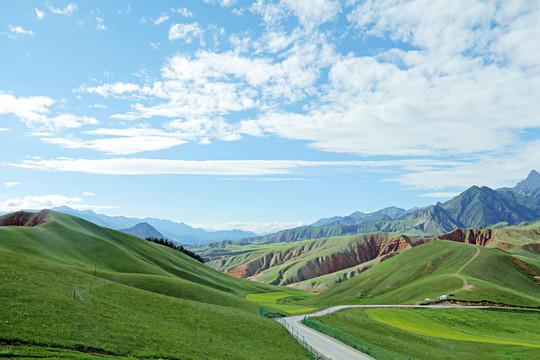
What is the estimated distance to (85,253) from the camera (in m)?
99.1

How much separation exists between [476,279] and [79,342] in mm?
153252

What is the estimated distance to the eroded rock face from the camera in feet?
413

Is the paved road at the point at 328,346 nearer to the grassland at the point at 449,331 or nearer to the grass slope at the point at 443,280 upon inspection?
the grassland at the point at 449,331

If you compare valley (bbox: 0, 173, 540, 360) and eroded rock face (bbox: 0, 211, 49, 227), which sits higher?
eroded rock face (bbox: 0, 211, 49, 227)

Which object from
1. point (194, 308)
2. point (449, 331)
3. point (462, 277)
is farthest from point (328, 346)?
point (462, 277)

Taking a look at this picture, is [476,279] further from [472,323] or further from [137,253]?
[137,253]

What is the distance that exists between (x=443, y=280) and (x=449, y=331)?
186ft

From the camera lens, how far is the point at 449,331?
8650 centimetres

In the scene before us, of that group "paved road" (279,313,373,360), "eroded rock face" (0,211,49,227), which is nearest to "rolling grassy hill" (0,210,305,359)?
"paved road" (279,313,373,360)

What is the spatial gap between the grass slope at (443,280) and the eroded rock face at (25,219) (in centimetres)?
12846

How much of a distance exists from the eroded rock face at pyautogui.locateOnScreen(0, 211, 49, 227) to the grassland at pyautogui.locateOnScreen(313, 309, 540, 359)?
11410 centimetres

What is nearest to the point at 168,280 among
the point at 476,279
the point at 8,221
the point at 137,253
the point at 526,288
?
the point at 137,253

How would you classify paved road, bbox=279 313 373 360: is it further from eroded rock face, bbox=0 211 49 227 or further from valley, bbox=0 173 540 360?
eroded rock face, bbox=0 211 49 227

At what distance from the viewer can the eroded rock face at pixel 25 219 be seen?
125819mm
